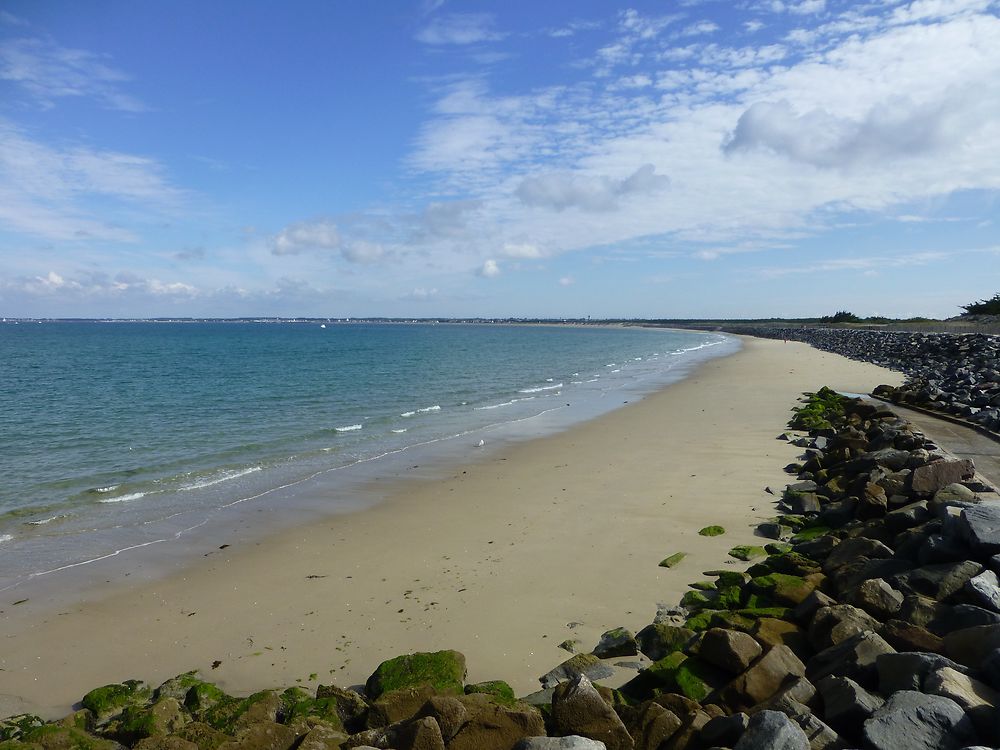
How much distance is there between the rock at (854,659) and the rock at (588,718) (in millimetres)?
1684

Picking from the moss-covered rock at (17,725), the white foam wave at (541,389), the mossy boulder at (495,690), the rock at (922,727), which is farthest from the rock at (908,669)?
the white foam wave at (541,389)

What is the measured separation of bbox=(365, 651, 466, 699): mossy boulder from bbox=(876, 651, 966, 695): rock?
3.24 meters

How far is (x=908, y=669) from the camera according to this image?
443 cm

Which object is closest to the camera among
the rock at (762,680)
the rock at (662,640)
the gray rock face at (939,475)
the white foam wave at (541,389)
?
the rock at (762,680)

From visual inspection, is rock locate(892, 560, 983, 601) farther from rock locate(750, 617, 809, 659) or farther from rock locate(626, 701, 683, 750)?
rock locate(626, 701, 683, 750)

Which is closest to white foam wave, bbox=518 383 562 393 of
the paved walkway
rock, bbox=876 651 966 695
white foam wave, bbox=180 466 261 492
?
the paved walkway

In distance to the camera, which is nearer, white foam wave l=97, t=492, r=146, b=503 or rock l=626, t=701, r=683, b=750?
rock l=626, t=701, r=683, b=750

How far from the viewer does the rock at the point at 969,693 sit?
3918 mm

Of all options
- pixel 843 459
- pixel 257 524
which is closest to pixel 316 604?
pixel 257 524

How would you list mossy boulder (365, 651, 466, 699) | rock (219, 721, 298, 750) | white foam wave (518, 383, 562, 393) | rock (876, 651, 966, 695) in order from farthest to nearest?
white foam wave (518, 383, 562, 393), mossy boulder (365, 651, 466, 699), rock (219, 721, 298, 750), rock (876, 651, 966, 695)

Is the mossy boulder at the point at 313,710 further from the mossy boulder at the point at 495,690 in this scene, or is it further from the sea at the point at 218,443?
the sea at the point at 218,443

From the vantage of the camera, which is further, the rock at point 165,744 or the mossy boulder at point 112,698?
the mossy boulder at point 112,698

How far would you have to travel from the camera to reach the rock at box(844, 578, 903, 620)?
5.88 metres

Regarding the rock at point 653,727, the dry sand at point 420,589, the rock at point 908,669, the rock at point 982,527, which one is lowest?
the dry sand at point 420,589
